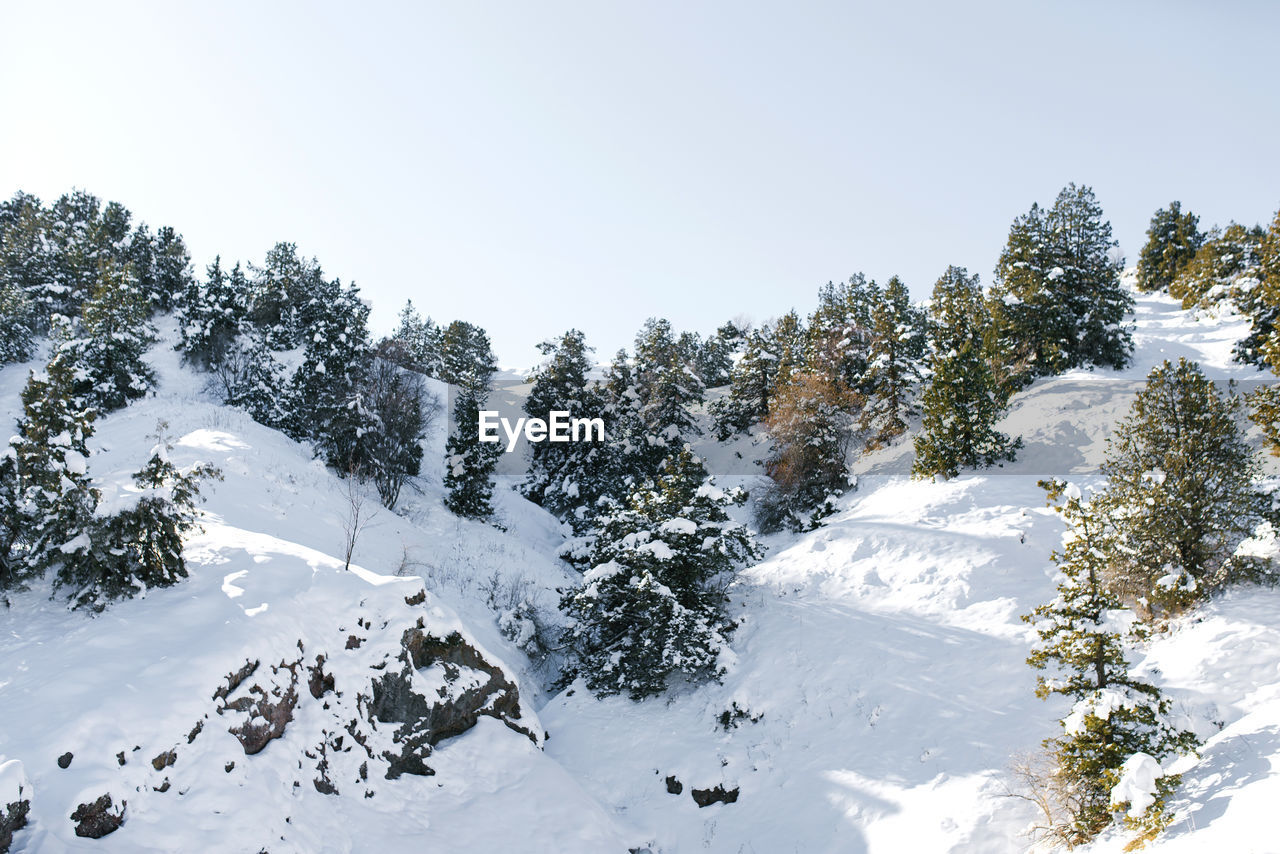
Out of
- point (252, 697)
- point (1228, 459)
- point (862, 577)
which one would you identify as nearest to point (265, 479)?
point (252, 697)

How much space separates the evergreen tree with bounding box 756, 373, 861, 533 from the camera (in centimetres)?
2805

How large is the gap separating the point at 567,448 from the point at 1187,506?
1081 inches

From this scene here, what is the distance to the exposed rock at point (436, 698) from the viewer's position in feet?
38.7

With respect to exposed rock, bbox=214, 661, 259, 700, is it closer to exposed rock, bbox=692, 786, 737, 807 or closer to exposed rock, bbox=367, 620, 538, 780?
exposed rock, bbox=367, 620, 538, 780

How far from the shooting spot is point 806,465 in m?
28.6

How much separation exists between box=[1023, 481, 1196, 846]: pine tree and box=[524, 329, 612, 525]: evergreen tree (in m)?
24.0

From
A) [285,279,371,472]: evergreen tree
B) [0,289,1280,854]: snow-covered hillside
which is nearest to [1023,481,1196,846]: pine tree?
[0,289,1280,854]: snow-covered hillside

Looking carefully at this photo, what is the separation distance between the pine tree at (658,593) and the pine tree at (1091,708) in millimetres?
9176

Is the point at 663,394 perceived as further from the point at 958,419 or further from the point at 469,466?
the point at 958,419

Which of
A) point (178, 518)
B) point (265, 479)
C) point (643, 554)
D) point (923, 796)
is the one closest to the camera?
point (923, 796)

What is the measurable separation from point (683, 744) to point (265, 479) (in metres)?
A: 16.9

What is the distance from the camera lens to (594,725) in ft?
52.2

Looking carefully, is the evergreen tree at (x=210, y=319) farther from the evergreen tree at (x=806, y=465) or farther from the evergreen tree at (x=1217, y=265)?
the evergreen tree at (x=1217, y=265)

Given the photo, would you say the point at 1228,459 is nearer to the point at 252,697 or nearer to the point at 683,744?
the point at 683,744
